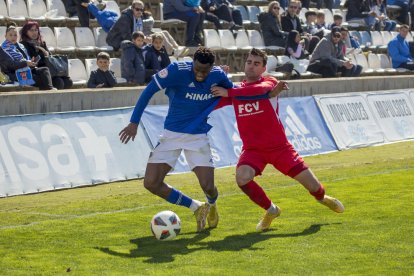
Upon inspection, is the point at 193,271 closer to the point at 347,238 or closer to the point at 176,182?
the point at 347,238

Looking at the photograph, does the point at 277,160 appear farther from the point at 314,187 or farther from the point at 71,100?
the point at 71,100

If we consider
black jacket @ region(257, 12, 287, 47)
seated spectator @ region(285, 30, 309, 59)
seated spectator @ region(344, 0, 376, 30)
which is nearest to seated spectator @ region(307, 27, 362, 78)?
seated spectator @ region(285, 30, 309, 59)

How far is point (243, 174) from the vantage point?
1132 centimetres

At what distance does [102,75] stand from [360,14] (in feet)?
46.4

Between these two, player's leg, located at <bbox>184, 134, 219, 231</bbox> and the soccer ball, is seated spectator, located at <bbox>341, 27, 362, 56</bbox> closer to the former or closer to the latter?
player's leg, located at <bbox>184, 134, 219, 231</bbox>

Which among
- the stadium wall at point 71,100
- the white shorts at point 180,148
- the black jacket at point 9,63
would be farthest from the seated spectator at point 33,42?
the white shorts at point 180,148

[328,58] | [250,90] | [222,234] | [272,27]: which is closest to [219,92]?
[250,90]

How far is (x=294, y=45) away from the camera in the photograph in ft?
80.6

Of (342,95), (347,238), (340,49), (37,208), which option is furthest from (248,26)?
(347,238)

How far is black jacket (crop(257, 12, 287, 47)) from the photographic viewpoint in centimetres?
2461

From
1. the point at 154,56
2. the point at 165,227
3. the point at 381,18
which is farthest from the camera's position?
the point at 381,18

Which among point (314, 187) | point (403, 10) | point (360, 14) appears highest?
point (314, 187)

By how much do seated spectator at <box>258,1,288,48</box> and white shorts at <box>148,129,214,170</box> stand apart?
526 inches

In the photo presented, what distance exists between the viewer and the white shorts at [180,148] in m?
11.3
